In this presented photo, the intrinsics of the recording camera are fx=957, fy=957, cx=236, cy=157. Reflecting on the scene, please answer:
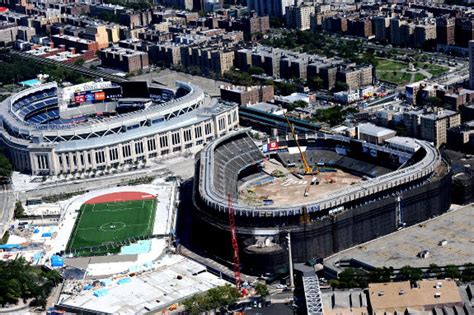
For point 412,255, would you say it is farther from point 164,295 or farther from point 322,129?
point 322,129

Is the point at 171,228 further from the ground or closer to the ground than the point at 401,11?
closer to the ground

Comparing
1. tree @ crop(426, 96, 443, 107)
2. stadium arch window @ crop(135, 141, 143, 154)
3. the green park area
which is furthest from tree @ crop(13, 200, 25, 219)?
the green park area

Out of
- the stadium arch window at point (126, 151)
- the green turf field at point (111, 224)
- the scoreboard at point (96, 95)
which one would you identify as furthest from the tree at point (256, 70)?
the green turf field at point (111, 224)

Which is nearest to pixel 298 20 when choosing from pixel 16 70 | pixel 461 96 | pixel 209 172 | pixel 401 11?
pixel 401 11

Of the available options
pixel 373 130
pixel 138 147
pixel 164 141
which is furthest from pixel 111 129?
pixel 373 130

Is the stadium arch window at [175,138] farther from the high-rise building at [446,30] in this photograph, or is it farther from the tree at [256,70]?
the high-rise building at [446,30]

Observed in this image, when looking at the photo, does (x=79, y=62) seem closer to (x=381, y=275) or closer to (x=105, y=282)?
(x=105, y=282)

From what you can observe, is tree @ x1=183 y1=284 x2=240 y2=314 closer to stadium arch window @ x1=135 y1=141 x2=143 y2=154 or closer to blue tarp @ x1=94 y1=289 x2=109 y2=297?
blue tarp @ x1=94 y1=289 x2=109 y2=297

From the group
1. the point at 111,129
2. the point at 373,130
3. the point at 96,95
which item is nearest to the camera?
the point at 373,130
